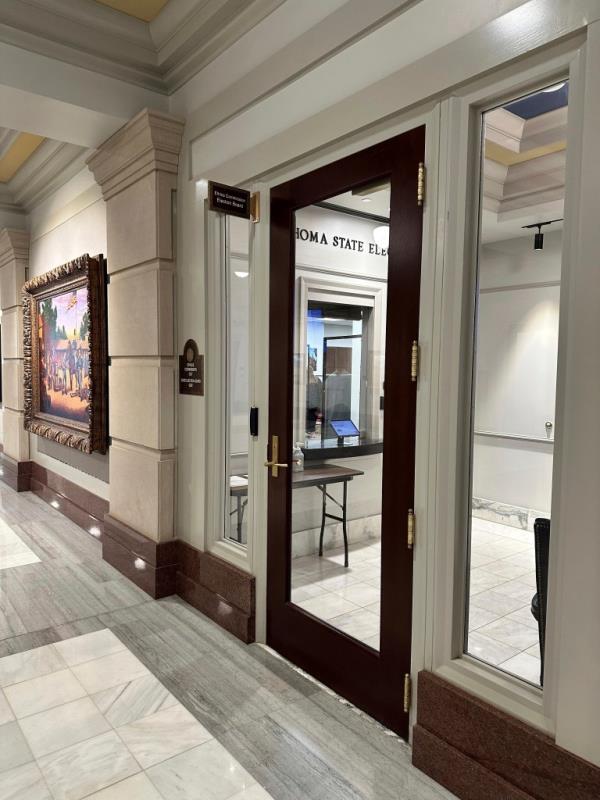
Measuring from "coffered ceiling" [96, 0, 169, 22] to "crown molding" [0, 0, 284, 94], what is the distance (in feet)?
0.10

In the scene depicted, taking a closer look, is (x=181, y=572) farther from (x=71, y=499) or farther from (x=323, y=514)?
(x=71, y=499)

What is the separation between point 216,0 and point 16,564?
3904mm

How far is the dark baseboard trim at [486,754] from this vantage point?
5.44 feet

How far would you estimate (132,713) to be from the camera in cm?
243

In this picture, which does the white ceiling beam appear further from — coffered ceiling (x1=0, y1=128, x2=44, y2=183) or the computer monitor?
the computer monitor

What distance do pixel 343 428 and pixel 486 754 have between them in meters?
1.38

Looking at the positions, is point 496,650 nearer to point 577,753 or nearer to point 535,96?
point 577,753

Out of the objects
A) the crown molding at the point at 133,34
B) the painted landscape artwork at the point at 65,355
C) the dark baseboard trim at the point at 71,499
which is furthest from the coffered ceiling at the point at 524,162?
the dark baseboard trim at the point at 71,499

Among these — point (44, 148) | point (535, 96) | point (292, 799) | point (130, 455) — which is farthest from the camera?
point (44, 148)

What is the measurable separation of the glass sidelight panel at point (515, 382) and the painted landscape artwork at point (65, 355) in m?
3.50

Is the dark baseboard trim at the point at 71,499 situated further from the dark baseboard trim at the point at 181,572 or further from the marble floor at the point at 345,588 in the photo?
the marble floor at the point at 345,588

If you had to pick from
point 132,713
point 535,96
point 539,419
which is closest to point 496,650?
point 539,419

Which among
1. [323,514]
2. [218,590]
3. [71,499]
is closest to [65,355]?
[71,499]

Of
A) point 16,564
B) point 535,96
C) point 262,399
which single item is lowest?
point 16,564
